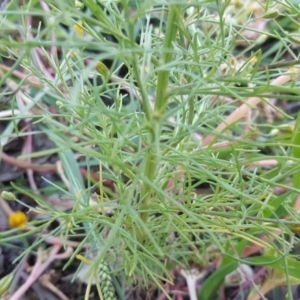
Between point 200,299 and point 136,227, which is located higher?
point 136,227

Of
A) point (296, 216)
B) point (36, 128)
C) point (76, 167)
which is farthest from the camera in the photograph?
point (36, 128)

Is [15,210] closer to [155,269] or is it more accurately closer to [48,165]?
[48,165]

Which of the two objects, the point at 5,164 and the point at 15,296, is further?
the point at 5,164

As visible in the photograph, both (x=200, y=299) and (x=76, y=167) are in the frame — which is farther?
(x=76, y=167)

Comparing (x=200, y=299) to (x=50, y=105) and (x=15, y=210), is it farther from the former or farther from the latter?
(x=50, y=105)

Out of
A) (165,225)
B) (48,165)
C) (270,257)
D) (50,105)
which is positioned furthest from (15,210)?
(270,257)

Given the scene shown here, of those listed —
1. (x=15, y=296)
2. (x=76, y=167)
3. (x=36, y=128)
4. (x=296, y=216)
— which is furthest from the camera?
(x=36, y=128)

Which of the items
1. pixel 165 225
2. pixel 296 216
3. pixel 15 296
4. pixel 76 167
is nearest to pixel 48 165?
pixel 76 167

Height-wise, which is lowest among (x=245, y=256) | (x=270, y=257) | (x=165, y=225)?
(x=245, y=256)

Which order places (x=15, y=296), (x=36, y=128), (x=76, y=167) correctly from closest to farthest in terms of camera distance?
(x=15, y=296) → (x=76, y=167) → (x=36, y=128)
